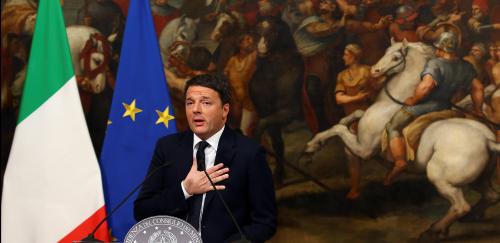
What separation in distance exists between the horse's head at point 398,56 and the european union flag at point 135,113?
174cm

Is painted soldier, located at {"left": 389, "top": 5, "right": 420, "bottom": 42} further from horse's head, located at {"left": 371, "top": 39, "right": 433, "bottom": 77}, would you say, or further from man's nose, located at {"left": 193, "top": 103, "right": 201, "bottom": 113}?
man's nose, located at {"left": 193, "top": 103, "right": 201, "bottom": 113}

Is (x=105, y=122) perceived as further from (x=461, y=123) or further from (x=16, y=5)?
(x=461, y=123)

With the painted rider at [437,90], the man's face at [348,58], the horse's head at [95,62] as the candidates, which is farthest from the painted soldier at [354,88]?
the horse's head at [95,62]

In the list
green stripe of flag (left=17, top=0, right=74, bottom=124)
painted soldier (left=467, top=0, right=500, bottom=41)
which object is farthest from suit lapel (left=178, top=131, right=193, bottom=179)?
painted soldier (left=467, top=0, right=500, bottom=41)

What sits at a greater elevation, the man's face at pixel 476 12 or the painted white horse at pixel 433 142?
the man's face at pixel 476 12

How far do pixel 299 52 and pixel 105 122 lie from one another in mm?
1753

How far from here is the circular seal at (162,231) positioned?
2.59 m

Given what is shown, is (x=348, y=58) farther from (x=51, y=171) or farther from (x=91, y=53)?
(x=51, y=171)

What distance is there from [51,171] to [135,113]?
688mm

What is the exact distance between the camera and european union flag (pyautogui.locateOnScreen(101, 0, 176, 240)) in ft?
15.9

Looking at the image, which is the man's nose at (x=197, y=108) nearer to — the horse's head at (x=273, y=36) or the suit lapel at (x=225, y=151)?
the suit lapel at (x=225, y=151)

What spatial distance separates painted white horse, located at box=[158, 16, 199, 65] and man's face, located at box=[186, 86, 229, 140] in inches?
111

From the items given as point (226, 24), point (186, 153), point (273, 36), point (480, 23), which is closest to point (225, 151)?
point (186, 153)

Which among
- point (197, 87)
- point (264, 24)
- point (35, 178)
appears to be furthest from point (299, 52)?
point (197, 87)
